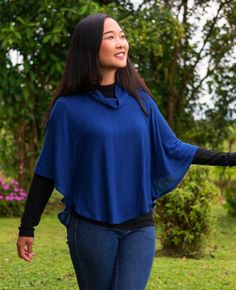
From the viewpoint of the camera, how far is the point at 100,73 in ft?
10.9

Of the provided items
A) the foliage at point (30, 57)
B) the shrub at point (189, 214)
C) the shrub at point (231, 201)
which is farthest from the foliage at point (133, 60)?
the shrub at point (189, 214)

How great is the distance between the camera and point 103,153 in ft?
10.5

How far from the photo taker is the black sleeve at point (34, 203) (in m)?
3.36

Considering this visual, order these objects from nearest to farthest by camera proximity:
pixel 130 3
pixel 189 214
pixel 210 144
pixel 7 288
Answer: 1. pixel 7 288
2. pixel 189 214
3. pixel 130 3
4. pixel 210 144

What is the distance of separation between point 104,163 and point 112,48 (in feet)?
1.63

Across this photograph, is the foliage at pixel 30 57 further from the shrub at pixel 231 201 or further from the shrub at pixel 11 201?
the shrub at pixel 231 201

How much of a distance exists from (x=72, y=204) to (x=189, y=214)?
487 cm

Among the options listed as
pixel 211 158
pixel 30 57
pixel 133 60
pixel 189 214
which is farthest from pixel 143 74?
pixel 211 158

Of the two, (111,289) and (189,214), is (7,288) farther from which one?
(111,289)

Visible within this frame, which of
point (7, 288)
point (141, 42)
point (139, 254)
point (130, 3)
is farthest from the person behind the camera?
point (130, 3)

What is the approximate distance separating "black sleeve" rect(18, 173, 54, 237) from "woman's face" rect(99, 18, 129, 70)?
58cm

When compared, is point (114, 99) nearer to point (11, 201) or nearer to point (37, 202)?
point (37, 202)

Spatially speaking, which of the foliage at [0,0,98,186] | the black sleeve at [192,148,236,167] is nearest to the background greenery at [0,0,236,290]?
the foliage at [0,0,98,186]

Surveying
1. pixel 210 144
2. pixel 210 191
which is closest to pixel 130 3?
pixel 210 144
